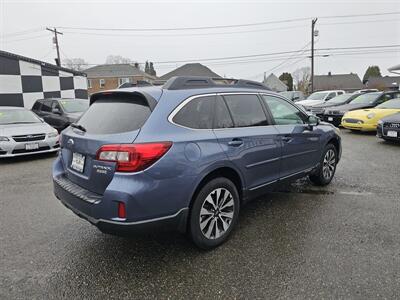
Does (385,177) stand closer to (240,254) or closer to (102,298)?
(240,254)

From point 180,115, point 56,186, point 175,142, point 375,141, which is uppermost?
point 180,115

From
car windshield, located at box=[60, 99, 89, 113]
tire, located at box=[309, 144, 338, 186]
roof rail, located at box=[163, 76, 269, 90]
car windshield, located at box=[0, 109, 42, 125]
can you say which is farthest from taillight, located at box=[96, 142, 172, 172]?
car windshield, located at box=[60, 99, 89, 113]

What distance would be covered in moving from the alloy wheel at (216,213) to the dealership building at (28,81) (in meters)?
Result: 11.9

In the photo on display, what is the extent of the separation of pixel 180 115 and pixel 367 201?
2.98 meters

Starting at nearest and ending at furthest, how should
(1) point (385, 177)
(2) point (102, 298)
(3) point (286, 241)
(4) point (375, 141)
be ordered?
(2) point (102, 298)
(3) point (286, 241)
(1) point (385, 177)
(4) point (375, 141)

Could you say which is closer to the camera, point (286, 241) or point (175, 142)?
point (175, 142)

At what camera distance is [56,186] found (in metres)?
3.04

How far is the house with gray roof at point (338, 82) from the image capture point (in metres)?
53.5

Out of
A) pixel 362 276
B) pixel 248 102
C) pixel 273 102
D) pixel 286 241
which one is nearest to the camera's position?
pixel 362 276

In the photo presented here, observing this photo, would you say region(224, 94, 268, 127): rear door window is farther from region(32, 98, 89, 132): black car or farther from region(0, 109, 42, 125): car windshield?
region(32, 98, 89, 132): black car

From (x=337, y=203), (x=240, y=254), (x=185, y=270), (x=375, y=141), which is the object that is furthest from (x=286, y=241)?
(x=375, y=141)

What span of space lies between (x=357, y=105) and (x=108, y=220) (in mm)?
11893

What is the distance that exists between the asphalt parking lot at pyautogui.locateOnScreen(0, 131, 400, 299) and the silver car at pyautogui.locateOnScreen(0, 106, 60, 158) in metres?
2.83

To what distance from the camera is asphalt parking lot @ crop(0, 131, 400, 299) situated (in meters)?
2.32
